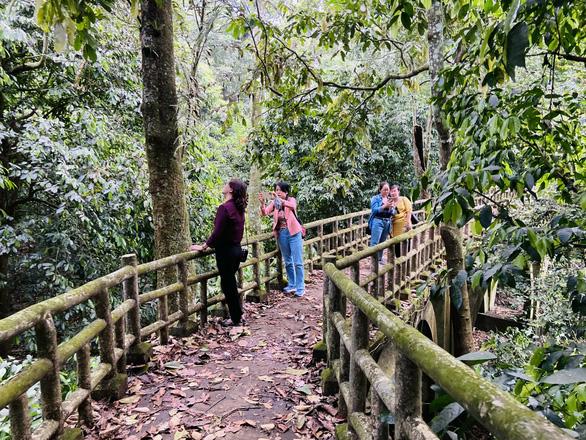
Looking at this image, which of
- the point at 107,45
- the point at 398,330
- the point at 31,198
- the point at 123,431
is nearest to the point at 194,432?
the point at 123,431

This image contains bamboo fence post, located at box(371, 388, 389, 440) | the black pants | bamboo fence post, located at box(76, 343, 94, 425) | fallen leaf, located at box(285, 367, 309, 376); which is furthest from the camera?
the black pants

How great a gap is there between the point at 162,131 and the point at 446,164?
3.81 meters

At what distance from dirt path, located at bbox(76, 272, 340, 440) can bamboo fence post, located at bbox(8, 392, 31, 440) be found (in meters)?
0.91

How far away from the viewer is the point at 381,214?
7.24 m

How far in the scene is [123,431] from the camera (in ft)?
10.4

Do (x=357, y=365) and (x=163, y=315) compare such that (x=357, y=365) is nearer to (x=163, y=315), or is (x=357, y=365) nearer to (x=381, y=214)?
(x=163, y=315)

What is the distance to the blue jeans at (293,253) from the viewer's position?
6910mm

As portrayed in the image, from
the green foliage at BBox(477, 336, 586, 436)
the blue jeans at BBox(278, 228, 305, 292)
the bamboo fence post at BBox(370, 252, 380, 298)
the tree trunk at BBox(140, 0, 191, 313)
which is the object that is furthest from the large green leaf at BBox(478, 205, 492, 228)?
the blue jeans at BBox(278, 228, 305, 292)

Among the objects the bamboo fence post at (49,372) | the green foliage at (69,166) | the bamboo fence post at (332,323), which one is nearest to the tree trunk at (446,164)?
the bamboo fence post at (332,323)

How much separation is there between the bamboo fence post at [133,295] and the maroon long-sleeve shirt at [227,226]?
119 cm

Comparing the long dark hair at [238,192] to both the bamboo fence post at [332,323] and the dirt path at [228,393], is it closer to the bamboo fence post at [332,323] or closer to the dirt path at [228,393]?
the dirt path at [228,393]

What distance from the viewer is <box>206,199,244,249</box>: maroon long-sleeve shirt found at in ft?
16.6

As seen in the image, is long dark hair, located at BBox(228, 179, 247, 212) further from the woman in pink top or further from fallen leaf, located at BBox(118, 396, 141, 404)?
fallen leaf, located at BBox(118, 396, 141, 404)

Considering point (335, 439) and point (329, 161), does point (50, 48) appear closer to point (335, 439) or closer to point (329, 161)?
point (329, 161)
